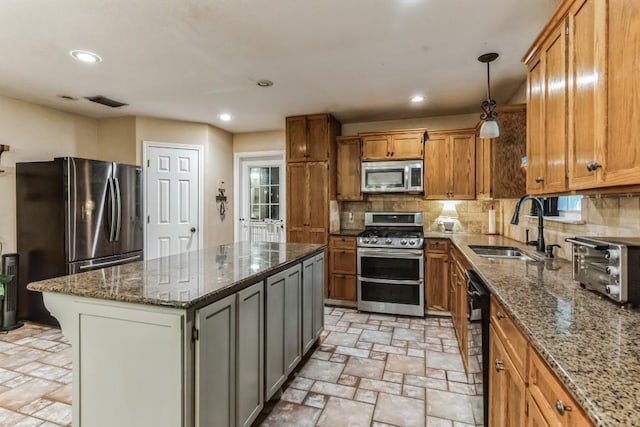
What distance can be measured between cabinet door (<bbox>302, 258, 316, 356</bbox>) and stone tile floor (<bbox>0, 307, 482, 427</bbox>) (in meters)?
0.19

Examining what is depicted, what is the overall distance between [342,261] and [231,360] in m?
2.70

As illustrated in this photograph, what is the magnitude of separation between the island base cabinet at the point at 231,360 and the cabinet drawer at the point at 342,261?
2.36 meters

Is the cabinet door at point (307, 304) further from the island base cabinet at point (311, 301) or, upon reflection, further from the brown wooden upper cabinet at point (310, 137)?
the brown wooden upper cabinet at point (310, 137)

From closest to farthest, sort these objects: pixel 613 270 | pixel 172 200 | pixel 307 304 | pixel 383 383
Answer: pixel 613 270
pixel 383 383
pixel 307 304
pixel 172 200

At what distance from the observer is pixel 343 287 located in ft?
14.1

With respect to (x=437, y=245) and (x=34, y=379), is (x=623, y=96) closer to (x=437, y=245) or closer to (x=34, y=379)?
(x=437, y=245)

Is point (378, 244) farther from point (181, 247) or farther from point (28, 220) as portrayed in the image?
point (28, 220)

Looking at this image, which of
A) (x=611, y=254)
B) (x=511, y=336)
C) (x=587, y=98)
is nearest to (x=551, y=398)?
(x=511, y=336)

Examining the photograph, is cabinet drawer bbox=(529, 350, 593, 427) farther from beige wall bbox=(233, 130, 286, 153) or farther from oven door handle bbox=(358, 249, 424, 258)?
beige wall bbox=(233, 130, 286, 153)

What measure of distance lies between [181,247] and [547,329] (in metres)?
4.60

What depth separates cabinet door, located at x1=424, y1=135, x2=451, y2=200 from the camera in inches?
163

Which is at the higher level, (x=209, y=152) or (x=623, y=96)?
(x=209, y=152)

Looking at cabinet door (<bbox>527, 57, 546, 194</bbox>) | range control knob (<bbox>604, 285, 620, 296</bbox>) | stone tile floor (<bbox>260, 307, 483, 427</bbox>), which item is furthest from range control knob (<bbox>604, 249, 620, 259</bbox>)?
stone tile floor (<bbox>260, 307, 483, 427</bbox>)

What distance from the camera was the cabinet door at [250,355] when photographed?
176 cm
